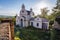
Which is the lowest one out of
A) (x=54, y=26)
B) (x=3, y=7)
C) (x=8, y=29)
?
(x=54, y=26)

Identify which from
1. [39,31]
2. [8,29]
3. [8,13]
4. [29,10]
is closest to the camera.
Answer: [8,29]

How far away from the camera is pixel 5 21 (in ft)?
2.73

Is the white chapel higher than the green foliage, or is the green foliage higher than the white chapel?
the white chapel

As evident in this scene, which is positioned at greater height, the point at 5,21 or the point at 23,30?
the point at 5,21

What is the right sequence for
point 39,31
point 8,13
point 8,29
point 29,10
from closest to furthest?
point 8,29
point 8,13
point 29,10
point 39,31

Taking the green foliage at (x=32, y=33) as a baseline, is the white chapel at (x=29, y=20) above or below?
above

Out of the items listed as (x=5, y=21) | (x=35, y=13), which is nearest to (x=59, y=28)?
(x=35, y=13)

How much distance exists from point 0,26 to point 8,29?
67 mm

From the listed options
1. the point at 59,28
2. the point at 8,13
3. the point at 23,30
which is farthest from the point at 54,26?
the point at 8,13

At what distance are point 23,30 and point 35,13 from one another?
2.45 ft

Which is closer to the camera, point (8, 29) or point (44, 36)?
point (8, 29)

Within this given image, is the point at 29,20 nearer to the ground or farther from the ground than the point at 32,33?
farther from the ground

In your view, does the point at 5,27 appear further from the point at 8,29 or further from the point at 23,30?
the point at 23,30

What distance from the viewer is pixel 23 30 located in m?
4.31
